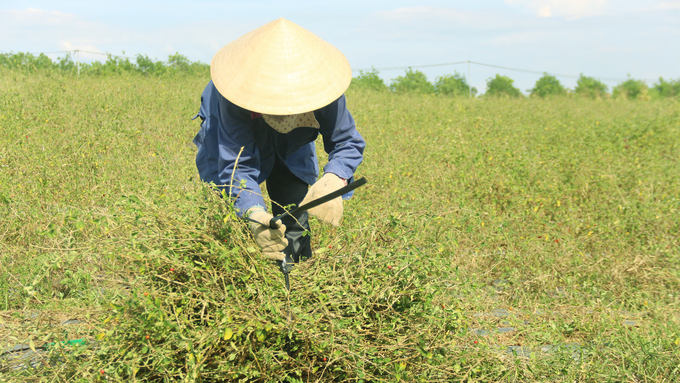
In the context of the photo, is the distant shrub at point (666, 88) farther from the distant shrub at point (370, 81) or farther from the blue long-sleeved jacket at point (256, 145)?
the blue long-sleeved jacket at point (256, 145)

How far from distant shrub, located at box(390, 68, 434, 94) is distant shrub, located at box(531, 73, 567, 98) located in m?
3.35

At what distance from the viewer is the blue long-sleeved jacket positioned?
1962 mm

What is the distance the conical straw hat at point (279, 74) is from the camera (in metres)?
1.76

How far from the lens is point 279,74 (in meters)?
1.77

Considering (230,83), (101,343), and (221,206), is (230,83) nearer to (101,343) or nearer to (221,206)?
(221,206)

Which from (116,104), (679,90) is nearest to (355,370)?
(116,104)

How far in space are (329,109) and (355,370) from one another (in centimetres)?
111

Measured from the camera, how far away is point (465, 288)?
197 cm

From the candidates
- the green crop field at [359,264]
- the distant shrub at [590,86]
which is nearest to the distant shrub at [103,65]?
the green crop field at [359,264]

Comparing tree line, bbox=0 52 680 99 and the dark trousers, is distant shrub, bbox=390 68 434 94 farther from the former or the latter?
the dark trousers

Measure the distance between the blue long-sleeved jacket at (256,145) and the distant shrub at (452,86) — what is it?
9.90 m

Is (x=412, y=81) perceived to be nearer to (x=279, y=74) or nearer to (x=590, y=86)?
(x=590, y=86)

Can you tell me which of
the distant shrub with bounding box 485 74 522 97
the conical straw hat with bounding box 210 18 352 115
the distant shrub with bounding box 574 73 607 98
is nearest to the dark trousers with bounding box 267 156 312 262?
the conical straw hat with bounding box 210 18 352 115

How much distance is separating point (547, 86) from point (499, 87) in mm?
1525
